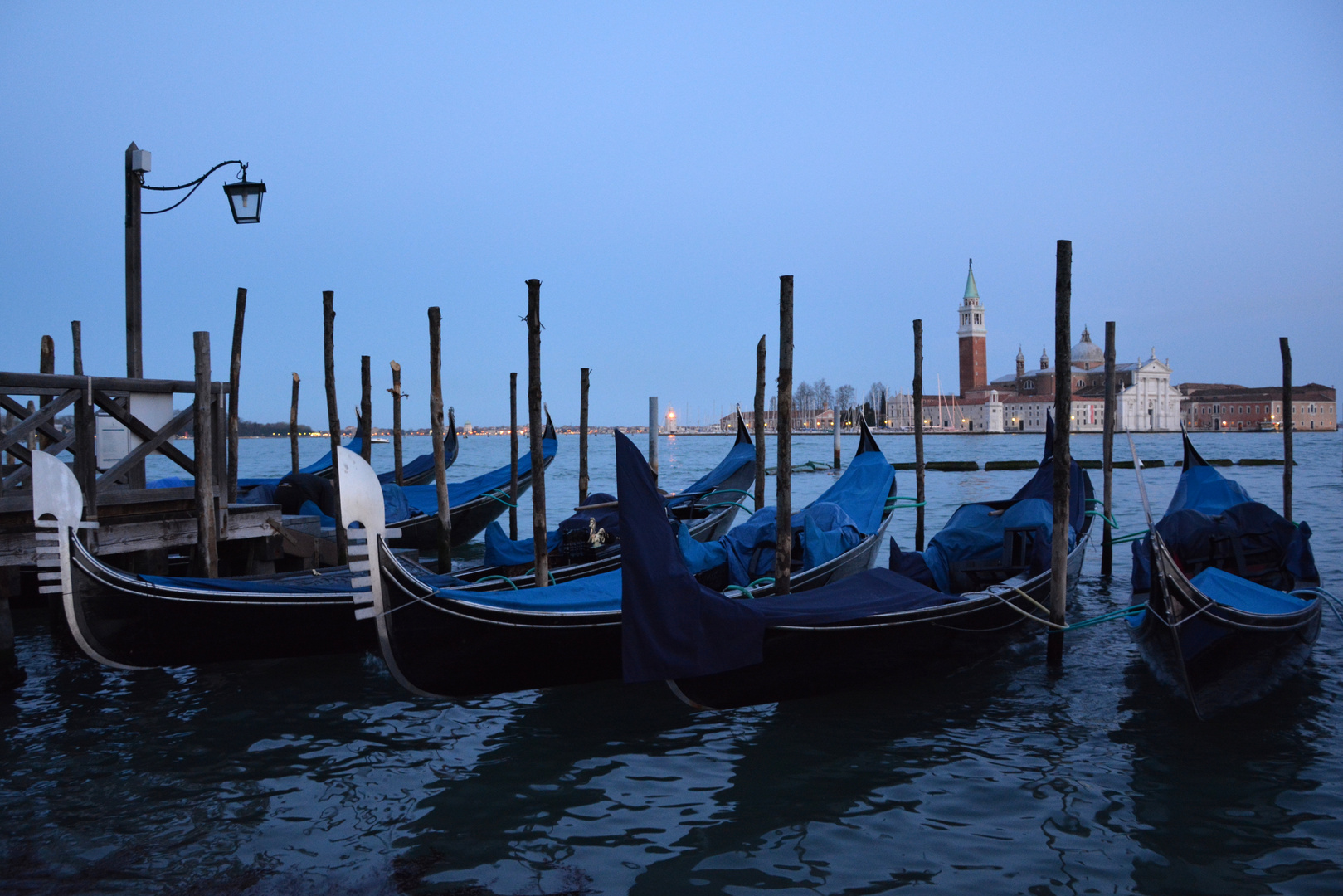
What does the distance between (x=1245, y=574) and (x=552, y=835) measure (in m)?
3.90

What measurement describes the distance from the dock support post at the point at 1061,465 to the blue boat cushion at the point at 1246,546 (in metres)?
0.61

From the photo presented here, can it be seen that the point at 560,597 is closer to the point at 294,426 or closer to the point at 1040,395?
the point at 294,426

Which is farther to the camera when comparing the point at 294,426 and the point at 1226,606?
the point at 294,426

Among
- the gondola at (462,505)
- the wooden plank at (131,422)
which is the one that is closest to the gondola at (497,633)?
the wooden plank at (131,422)

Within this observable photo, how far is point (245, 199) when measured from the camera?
5.61 m

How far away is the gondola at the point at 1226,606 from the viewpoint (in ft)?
12.8

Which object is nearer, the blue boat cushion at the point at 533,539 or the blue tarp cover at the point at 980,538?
the blue tarp cover at the point at 980,538

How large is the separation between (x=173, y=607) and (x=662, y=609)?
243cm

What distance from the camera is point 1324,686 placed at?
452 centimetres

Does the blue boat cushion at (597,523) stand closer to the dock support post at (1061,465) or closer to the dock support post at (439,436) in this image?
the dock support post at (439,436)

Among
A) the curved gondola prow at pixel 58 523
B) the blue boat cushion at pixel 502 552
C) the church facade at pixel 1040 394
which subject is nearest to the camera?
the curved gondola prow at pixel 58 523

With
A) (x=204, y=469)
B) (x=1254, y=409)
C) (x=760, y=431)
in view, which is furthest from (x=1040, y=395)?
(x=204, y=469)

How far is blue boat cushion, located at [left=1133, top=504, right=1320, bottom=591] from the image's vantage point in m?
5.07

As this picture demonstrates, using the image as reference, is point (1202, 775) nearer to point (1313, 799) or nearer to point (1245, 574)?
point (1313, 799)
